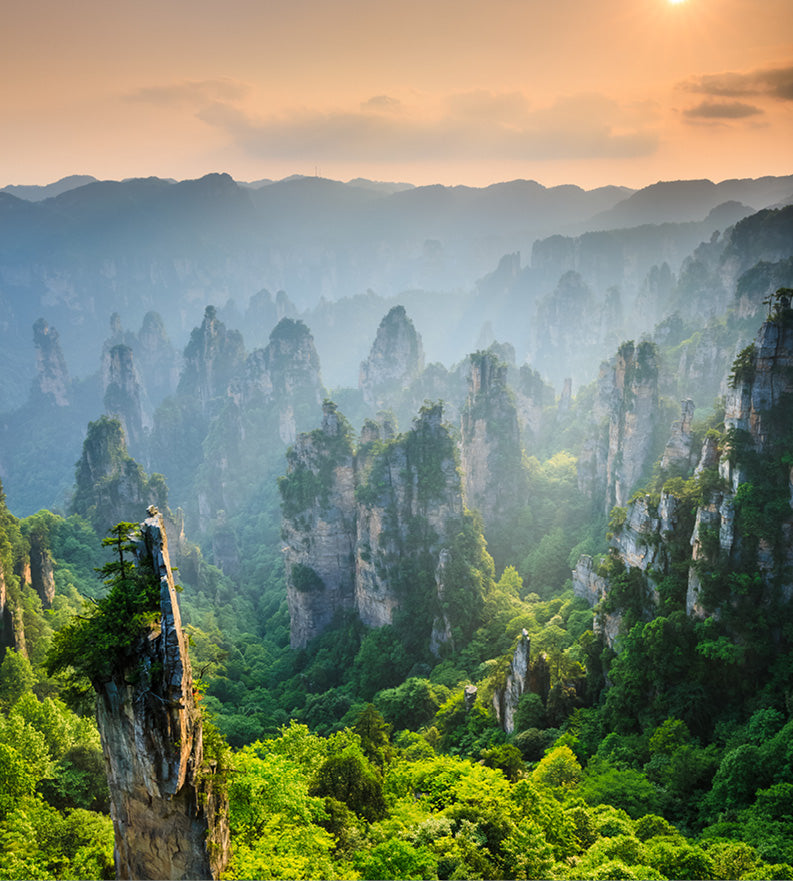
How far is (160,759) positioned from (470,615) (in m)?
31.4

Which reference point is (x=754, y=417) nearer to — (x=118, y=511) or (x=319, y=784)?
(x=319, y=784)

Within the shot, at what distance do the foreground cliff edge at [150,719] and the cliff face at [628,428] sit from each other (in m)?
46.3

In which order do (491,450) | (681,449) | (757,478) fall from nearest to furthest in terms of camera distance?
(757,478), (681,449), (491,450)

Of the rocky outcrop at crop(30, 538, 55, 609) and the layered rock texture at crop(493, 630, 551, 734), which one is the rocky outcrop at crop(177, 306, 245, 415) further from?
the layered rock texture at crop(493, 630, 551, 734)

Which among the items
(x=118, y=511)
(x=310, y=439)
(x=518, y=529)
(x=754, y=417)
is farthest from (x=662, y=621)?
(x=118, y=511)

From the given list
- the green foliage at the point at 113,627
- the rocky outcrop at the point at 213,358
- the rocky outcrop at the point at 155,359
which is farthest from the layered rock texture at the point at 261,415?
the green foliage at the point at 113,627

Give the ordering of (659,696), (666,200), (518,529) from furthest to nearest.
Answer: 1. (666,200)
2. (518,529)
3. (659,696)

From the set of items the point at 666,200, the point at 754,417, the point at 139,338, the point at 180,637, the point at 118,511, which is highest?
the point at 666,200

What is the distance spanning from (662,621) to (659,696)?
2812 millimetres

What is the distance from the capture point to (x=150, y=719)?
13.8 meters

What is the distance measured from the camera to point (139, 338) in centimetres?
14550

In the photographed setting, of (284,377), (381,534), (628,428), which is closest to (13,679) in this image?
(381,534)

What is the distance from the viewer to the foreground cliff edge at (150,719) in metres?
13.7

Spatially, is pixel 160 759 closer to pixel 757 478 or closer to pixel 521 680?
pixel 521 680
